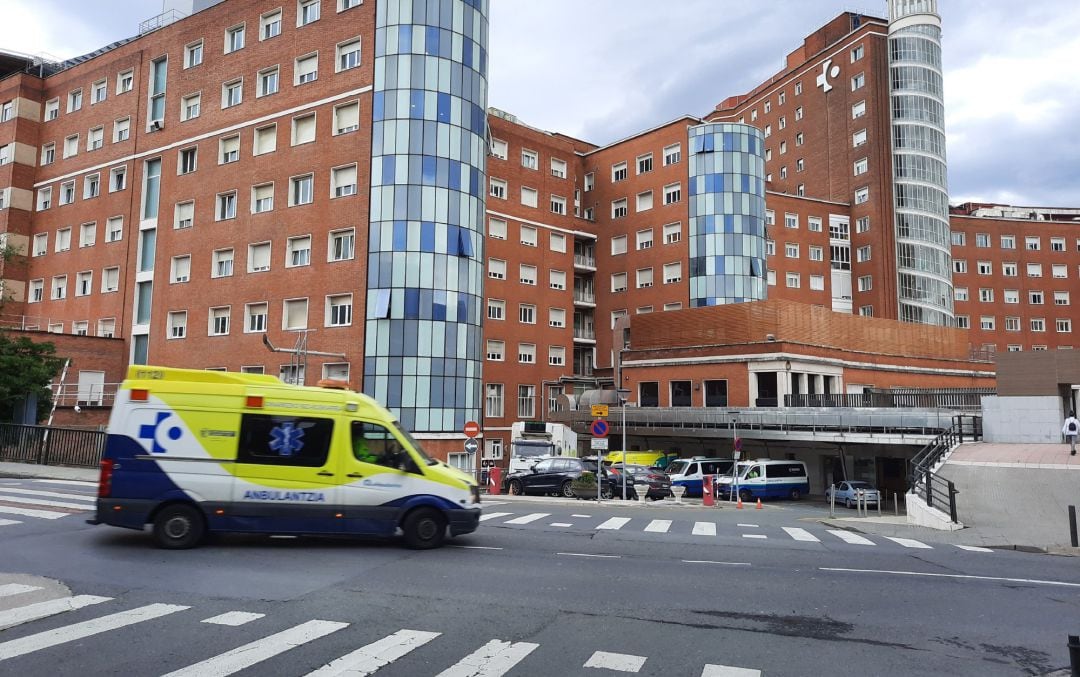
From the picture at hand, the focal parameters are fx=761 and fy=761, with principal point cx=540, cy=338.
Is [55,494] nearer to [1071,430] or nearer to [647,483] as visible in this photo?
[647,483]

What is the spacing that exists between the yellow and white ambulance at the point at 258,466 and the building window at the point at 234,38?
128ft

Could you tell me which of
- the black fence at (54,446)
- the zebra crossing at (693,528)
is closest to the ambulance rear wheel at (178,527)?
the zebra crossing at (693,528)

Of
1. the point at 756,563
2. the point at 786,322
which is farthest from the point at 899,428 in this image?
the point at 756,563

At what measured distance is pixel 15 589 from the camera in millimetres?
8367

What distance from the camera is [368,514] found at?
11.4 metres

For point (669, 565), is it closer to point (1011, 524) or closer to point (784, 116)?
point (1011, 524)

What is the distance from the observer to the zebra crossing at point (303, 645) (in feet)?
19.8

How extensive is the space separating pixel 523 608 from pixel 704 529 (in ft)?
28.6

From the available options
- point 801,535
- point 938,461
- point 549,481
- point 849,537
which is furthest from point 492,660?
point 938,461

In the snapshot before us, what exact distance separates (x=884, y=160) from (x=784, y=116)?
1334 cm

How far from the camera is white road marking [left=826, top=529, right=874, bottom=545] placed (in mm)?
14398

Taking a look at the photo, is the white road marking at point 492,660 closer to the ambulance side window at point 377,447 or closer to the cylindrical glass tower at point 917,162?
the ambulance side window at point 377,447

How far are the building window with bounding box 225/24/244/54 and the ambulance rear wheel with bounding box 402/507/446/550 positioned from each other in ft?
135

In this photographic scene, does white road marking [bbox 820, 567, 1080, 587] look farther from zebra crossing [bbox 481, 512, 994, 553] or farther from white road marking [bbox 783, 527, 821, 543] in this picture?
white road marking [bbox 783, 527, 821, 543]
